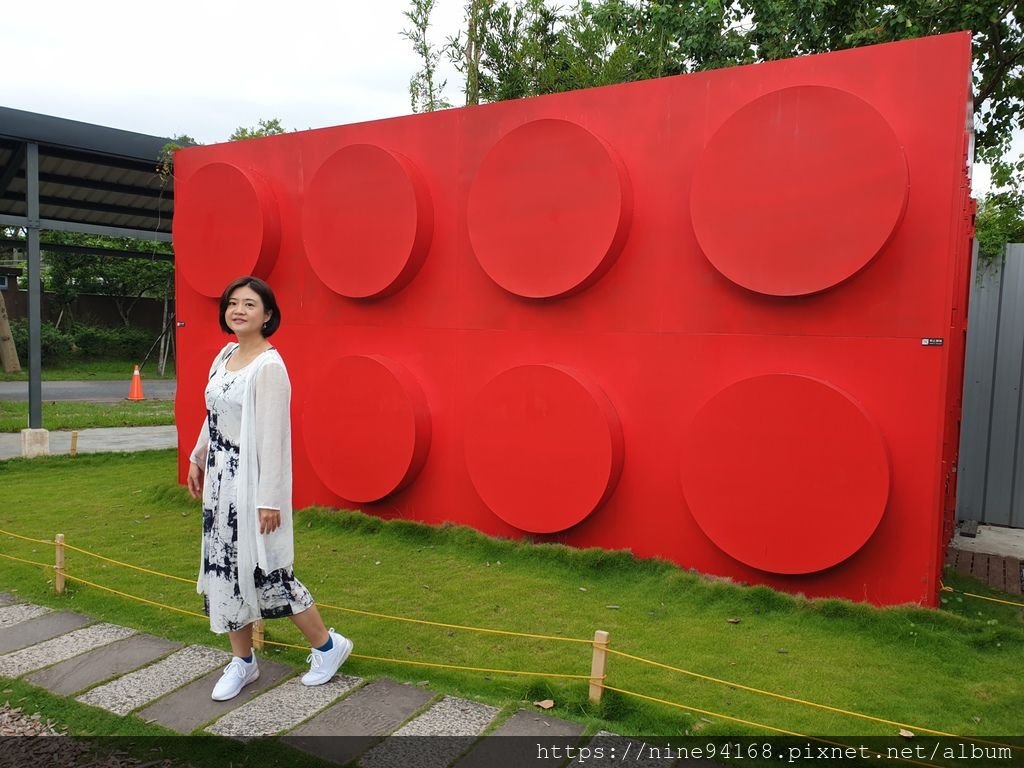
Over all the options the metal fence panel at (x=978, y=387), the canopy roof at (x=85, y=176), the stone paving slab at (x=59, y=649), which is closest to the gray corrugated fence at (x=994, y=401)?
the metal fence panel at (x=978, y=387)

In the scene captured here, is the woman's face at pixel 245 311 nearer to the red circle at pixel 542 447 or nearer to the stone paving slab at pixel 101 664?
the stone paving slab at pixel 101 664

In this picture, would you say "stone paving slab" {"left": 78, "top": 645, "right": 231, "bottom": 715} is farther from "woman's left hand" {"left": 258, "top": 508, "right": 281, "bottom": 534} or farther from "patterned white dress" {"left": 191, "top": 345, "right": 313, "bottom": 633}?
"woman's left hand" {"left": 258, "top": 508, "right": 281, "bottom": 534}

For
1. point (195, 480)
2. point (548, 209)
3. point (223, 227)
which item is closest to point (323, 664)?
point (195, 480)

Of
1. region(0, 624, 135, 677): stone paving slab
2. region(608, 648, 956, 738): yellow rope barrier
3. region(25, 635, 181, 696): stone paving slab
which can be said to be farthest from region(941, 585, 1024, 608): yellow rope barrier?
region(0, 624, 135, 677): stone paving slab

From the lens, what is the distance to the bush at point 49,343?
23672 mm

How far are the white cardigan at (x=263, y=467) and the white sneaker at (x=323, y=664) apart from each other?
0.38 m

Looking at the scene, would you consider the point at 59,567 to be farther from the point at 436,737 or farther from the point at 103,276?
the point at 103,276

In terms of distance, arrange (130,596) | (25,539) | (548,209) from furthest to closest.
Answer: (25,539) → (548,209) → (130,596)

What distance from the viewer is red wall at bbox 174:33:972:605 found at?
4188 millimetres

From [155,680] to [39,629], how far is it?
112cm

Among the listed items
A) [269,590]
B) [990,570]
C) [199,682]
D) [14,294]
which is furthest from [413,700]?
[14,294]

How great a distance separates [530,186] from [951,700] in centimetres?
371

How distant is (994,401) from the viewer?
285 inches

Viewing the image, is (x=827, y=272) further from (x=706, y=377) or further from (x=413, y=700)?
(x=413, y=700)
